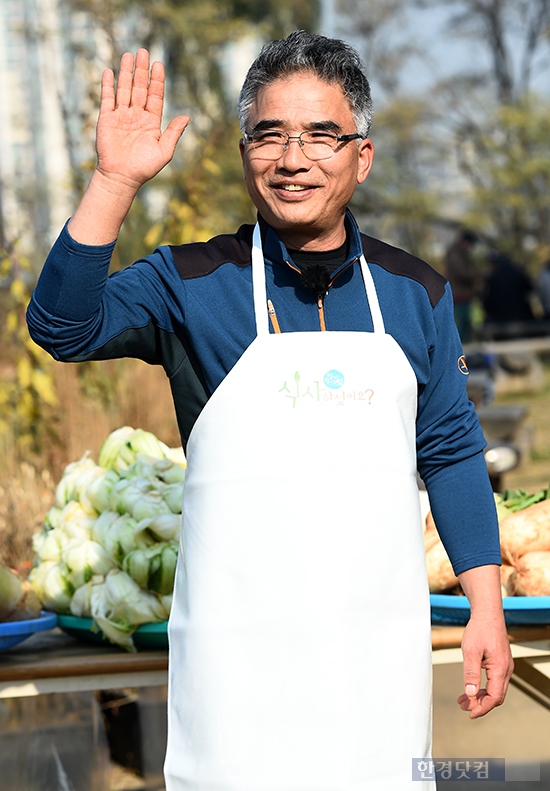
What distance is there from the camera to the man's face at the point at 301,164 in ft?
5.41

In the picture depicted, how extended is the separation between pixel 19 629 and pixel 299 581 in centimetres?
99

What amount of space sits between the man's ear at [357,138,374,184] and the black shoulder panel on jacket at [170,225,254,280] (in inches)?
9.1

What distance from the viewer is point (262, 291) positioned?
5.44ft

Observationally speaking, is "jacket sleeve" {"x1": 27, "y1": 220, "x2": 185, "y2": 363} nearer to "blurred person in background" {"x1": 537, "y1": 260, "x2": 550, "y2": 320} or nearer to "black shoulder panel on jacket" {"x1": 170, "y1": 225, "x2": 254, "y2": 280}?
"black shoulder panel on jacket" {"x1": 170, "y1": 225, "x2": 254, "y2": 280}

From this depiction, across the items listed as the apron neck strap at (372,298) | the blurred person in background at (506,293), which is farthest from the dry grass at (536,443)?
the apron neck strap at (372,298)

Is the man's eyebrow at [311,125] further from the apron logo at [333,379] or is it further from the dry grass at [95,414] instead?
the dry grass at [95,414]

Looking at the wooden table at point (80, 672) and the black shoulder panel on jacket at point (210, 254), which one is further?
the wooden table at point (80, 672)

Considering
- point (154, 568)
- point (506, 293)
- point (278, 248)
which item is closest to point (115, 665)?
point (154, 568)

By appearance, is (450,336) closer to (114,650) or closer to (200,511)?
(200,511)

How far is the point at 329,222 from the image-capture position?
171 centimetres

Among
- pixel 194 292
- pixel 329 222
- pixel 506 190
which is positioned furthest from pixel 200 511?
pixel 506 190

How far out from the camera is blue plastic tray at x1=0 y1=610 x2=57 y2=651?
88.4 inches

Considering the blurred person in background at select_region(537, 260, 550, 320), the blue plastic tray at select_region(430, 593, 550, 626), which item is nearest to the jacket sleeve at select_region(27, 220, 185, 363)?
the blue plastic tray at select_region(430, 593, 550, 626)

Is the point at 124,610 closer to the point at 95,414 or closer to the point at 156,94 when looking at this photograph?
the point at 156,94
